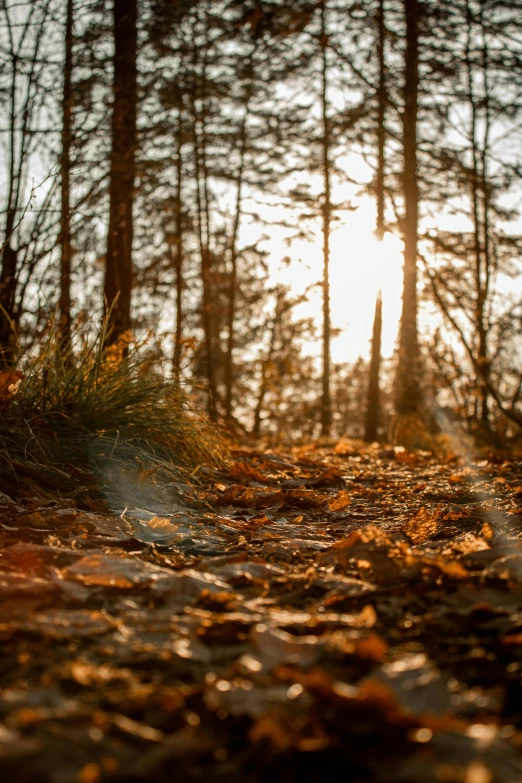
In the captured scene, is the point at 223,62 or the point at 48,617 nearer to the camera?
the point at 48,617

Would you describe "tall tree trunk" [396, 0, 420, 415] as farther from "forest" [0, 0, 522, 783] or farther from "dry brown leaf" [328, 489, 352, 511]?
"dry brown leaf" [328, 489, 352, 511]

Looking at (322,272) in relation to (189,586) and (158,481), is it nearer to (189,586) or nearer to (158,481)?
(158,481)

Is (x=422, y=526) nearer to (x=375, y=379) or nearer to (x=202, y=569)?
(x=202, y=569)

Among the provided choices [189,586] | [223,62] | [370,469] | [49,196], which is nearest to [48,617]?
[189,586]

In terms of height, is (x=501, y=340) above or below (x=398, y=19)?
below

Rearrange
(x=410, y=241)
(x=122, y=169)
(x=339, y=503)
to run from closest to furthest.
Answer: (x=339, y=503) < (x=122, y=169) < (x=410, y=241)

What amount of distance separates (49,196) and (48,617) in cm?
326

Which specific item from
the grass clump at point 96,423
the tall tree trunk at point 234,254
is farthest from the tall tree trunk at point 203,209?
the grass clump at point 96,423

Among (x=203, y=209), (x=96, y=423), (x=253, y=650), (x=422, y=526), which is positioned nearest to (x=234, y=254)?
(x=203, y=209)

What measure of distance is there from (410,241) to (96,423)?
276 inches

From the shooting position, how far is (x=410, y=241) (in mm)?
9188

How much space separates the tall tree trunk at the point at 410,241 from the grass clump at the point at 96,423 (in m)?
5.81

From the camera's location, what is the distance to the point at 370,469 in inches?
192

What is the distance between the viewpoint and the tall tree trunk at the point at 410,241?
30.0 feet
